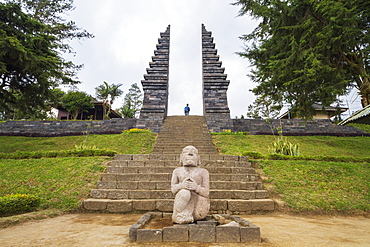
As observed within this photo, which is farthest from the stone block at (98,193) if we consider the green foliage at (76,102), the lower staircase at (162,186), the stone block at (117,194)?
the green foliage at (76,102)

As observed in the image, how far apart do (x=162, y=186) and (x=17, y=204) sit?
131 inches

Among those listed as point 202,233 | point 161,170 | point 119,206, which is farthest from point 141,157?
point 202,233

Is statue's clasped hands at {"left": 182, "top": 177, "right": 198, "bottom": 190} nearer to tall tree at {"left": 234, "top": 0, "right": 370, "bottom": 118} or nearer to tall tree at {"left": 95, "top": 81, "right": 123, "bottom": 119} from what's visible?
tall tree at {"left": 234, "top": 0, "right": 370, "bottom": 118}

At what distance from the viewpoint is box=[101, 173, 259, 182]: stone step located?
21.1 ft

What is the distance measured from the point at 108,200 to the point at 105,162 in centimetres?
241

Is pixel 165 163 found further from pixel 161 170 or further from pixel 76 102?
pixel 76 102

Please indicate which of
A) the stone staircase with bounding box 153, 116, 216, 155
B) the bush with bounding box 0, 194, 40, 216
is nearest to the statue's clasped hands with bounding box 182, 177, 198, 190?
the bush with bounding box 0, 194, 40, 216

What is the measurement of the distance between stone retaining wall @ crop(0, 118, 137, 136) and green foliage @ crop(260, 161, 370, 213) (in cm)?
1054

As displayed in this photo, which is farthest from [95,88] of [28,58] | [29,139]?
[28,58]

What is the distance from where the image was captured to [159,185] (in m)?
6.07

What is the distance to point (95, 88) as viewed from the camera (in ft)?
105

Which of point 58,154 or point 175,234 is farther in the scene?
point 58,154

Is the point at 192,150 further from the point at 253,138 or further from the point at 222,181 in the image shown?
the point at 253,138

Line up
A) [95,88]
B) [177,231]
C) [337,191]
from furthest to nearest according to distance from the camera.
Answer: [95,88]
[337,191]
[177,231]
